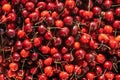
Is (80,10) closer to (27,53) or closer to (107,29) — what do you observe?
(107,29)

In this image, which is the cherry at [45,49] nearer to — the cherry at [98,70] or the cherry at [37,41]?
the cherry at [37,41]

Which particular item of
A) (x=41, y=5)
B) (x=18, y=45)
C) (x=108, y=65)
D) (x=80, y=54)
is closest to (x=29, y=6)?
(x=41, y=5)

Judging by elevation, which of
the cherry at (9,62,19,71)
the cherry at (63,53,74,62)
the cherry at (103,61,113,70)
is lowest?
the cherry at (103,61,113,70)

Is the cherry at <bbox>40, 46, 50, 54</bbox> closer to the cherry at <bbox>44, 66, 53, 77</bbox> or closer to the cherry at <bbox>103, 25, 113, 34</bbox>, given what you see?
the cherry at <bbox>44, 66, 53, 77</bbox>

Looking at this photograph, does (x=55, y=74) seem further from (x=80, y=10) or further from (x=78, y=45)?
(x=80, y=10)

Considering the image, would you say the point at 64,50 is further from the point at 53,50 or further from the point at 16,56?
the point at 16,56

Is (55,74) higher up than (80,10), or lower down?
lower down

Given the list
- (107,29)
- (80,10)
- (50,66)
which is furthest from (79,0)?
(50,66)

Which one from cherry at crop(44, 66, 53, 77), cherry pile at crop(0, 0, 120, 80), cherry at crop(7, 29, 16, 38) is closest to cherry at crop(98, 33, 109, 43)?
cherry pile at crop(0, 0, 120, 80)


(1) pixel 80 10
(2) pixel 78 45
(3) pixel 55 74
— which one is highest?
(1) pixel 80 10
